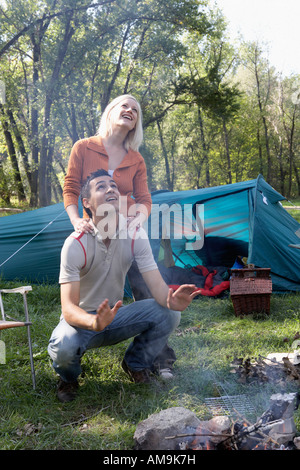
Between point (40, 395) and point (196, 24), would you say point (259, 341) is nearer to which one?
point (40, 395)

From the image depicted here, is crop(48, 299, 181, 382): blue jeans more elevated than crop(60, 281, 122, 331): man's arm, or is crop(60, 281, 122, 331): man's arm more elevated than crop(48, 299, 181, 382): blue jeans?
crop(60, 281, 122, 331): man's arm

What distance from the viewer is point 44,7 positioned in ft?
33.0

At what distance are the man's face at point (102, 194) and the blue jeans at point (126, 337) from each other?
552 mm

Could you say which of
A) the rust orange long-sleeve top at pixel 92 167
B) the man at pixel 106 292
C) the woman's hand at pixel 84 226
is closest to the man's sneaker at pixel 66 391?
the man at pixel 106 292

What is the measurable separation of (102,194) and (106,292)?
1.63 feet

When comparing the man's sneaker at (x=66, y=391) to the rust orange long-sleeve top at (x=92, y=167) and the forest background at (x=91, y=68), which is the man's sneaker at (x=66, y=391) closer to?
the rust orange long-sleeve top at (x=92, y=167)

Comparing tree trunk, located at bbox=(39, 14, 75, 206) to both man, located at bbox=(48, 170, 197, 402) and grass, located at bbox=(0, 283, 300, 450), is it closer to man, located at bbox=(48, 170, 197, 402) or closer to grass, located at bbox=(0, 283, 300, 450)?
grass, located at bbox=(0, 283, 300, 450)

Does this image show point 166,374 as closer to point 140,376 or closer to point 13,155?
point 140,376

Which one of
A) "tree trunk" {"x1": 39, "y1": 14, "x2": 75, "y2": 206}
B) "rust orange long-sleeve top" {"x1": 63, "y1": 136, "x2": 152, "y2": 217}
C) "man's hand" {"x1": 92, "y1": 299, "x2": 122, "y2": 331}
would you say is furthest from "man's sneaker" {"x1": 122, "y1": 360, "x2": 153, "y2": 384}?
"tree trunk" {"x1": 39, "y1": 14, "x2": 75, "y2": 206}

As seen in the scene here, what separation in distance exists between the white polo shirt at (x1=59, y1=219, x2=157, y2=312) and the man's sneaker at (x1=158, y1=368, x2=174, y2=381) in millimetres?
504

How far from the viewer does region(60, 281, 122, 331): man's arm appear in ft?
4.61

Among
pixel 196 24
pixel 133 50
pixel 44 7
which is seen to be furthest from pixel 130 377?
pixel 133 50

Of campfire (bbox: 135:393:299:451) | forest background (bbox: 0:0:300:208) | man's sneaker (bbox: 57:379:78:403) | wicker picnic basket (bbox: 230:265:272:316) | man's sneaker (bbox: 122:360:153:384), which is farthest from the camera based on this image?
forest background (bbox: 0:0:300:208)

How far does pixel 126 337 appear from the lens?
202 centimetres
